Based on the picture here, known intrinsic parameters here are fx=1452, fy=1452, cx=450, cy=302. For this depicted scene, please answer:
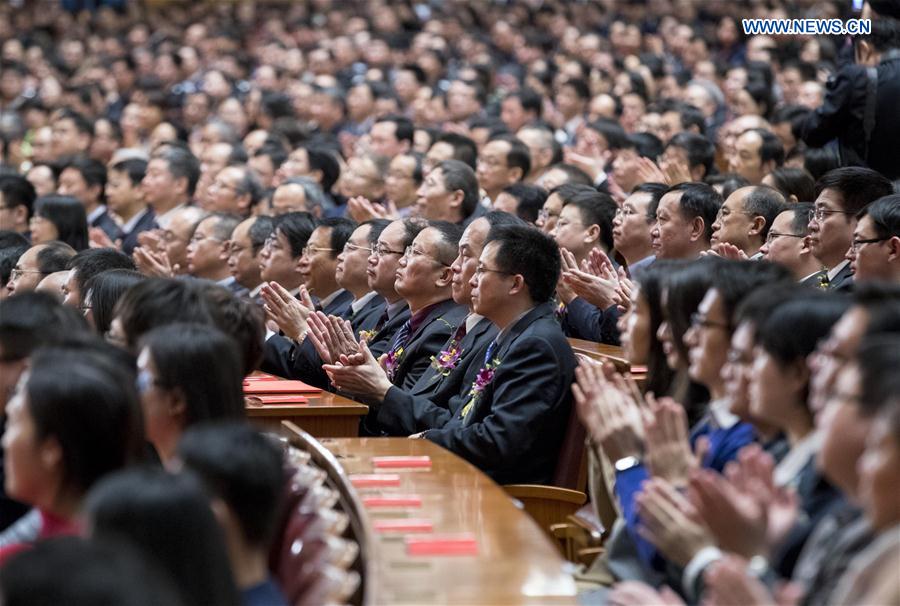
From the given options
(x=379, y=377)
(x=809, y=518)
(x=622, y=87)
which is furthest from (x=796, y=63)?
(x=809, y=518)

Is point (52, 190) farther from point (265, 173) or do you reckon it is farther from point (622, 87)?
point (622, 87)

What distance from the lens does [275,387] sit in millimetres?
4078

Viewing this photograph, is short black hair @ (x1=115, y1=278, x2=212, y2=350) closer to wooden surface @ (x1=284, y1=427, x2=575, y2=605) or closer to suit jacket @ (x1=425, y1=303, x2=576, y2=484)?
wooden surface @ (x1=284, y1=427, x2=575, y2=605)

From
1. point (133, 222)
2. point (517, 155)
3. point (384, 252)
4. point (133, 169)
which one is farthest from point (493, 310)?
point (133, 169)

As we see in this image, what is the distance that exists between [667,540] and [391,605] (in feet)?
1.45

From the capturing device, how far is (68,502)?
7.10 ft

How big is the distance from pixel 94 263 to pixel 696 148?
9.45ft

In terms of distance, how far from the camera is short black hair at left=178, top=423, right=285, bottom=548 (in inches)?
78.6

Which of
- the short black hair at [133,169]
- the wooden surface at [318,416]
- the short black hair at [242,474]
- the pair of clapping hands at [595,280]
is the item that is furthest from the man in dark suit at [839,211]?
the short black hair at [133,169]

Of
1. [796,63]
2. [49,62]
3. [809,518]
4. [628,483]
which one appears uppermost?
[809,518]

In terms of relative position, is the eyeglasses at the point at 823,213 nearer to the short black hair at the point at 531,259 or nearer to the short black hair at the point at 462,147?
the short black hair at the point at 531,259

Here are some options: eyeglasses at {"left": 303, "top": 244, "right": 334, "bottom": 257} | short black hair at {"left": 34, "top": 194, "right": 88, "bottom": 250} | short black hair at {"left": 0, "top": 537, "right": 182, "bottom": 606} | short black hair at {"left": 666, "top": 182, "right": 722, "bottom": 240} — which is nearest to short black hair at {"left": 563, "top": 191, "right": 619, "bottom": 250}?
short black hair at {"left": 666, "top": 182, "right": 722, "bottom": 240}

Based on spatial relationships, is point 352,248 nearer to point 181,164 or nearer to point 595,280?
point 595,280

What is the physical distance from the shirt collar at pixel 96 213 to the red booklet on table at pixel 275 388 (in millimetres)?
3589
